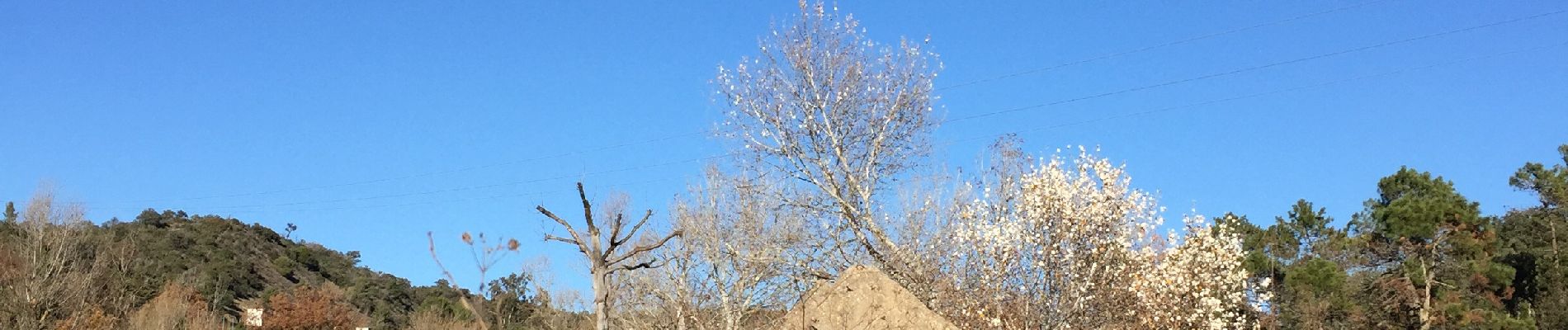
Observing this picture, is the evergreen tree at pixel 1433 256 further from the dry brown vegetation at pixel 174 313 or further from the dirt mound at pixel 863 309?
the dry brown vegetation at pixel 174 313

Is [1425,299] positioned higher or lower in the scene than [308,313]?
lower

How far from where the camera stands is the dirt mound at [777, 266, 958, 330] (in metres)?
13.6

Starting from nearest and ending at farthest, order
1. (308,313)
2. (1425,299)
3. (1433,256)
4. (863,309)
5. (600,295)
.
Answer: (600,295)
(863,309)
(1425,299)
(1433,256)
(308,313)

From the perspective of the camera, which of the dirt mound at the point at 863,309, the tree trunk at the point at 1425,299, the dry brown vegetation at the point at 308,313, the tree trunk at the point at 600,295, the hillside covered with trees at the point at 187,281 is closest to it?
the tree trunk at the point at 600,295

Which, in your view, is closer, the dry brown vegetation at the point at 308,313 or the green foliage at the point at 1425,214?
the green foliage at the point at 1425,214

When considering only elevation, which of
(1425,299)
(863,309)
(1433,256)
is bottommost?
(863,309)

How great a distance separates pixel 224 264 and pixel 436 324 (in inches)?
584

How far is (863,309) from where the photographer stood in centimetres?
1369

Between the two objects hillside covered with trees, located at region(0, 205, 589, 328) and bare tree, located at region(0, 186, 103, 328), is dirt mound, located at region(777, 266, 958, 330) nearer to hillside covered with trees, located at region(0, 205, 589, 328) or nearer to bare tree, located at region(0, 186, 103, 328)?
hillside covered with trees, located at region(0, 205, 589, 328)

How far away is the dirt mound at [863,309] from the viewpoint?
13555 mm

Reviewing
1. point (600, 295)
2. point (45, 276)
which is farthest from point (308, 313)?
point (600, 295)

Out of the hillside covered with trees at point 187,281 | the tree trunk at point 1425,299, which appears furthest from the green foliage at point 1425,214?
the hillside covered with trees at point 187,281

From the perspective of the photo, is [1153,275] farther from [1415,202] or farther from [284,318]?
[284,318]

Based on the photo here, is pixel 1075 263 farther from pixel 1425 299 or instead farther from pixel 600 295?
pixel 1425 299
